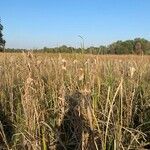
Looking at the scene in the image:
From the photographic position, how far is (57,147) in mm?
2281

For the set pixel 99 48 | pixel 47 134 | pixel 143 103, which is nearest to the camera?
pixel 47 134

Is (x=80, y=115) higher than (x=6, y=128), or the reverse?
(x=80, y=115)

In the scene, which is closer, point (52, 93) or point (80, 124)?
point (80, 124)

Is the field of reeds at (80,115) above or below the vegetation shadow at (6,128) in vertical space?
above

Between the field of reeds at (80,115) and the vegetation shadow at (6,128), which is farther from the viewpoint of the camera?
the vegetation shadow at (6,128)

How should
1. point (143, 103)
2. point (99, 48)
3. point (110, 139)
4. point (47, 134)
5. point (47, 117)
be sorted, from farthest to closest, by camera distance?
point (99, 48) < point (143, 103) < point (47, 117) < point (47, 134) < point (110, 139)

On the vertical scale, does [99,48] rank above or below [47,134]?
above

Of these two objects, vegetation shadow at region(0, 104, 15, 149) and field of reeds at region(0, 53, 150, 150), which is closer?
field of reeds at region(0, 53, 150, 150)

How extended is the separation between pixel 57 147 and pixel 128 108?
0.53 m

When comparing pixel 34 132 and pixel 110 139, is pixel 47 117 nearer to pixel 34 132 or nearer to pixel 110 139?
pixel 34 132

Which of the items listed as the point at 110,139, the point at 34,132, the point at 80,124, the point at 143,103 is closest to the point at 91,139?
the point at 80,124

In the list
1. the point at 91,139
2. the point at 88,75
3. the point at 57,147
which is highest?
the point at 88,75

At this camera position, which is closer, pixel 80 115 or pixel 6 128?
pixel 80 115

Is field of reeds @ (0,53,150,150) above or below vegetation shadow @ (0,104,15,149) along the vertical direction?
above
